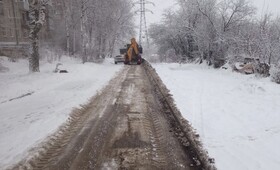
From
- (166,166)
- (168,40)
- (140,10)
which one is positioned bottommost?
(166,166)

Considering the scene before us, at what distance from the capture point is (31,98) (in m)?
8.66

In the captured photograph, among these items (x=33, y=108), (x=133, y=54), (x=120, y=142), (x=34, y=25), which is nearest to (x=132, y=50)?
Result: (x=133, y=54)

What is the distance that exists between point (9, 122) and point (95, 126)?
2.13 metres

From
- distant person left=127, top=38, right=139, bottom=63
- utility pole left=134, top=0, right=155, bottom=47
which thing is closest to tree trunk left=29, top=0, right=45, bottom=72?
distant person left=127, top=38, right=139, bottom=63

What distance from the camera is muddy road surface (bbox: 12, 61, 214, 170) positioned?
13.3 feet

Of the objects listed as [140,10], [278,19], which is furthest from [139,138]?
[140,10]

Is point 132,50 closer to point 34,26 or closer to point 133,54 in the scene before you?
point 133,54

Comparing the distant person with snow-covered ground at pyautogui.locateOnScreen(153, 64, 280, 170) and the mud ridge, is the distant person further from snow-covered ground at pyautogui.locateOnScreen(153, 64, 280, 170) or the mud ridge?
the mud ridge

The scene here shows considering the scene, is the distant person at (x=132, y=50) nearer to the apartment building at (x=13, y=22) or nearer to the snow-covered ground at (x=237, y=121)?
the apartment building at (x=13, y=22)

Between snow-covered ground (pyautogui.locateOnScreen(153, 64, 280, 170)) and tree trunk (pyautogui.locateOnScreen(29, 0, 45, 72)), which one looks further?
tree trunk (pyautogui.locateOnScreen(29, 0, 45, 72))

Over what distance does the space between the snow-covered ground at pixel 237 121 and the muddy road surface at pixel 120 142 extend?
1.53ft

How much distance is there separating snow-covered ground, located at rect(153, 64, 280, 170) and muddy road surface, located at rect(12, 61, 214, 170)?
467mm

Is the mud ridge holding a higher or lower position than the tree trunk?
lower

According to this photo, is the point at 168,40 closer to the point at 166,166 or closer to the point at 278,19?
the point at 278,19
